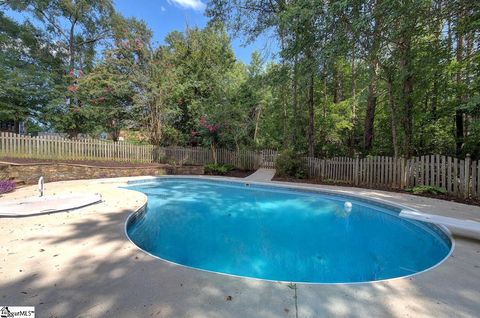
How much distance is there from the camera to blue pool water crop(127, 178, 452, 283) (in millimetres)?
3256

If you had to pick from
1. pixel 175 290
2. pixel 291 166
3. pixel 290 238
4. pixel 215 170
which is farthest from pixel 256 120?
pixel 175 290

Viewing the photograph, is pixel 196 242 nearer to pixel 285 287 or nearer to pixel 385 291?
pixel 285 287

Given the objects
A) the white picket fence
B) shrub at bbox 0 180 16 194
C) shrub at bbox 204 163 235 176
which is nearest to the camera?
shrub at bbox 0 180 16 194

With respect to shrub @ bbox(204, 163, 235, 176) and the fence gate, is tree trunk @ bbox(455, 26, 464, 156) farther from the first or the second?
shrub @ bbox(204, 163, 235, 176)

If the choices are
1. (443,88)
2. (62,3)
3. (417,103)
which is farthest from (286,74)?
(62,3)

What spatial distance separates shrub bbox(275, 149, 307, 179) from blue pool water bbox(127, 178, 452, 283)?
285 centimetres

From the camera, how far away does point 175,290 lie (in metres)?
2.00

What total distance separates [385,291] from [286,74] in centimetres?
921

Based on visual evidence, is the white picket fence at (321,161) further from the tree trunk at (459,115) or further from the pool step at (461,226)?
the pool step at (461,226)

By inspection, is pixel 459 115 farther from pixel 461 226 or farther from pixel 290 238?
pixel 290 238

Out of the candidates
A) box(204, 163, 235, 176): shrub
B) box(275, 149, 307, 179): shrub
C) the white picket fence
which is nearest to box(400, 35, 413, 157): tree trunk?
the white picket fence

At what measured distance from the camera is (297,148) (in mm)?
12281

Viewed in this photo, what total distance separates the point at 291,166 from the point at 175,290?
8.74 m

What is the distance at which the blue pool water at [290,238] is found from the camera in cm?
326
